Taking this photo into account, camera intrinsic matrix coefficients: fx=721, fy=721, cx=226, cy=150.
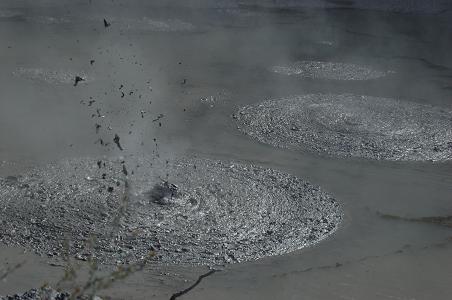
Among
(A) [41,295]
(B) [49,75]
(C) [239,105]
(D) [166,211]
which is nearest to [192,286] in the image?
(D) [166,211]

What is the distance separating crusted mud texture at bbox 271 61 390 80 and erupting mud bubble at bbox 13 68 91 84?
353 centimetres

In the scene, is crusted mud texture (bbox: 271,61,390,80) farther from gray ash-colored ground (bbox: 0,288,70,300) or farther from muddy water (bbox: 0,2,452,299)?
gray ash-colored ground (bbox: 0,288,70,300)

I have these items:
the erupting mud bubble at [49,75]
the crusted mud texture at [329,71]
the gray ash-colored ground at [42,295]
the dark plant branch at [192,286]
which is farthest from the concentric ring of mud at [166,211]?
the crusted mud texture at [329,71]

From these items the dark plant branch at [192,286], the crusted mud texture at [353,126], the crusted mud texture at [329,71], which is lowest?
the dark plant branch at [192,286]

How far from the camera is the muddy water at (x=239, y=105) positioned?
20.5 ft

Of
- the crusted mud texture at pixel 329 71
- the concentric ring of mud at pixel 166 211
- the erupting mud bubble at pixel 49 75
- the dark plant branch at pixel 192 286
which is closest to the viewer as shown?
the dark plant branch at pixel 192 286

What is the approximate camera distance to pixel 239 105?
1084cm

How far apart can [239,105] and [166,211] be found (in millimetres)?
4152

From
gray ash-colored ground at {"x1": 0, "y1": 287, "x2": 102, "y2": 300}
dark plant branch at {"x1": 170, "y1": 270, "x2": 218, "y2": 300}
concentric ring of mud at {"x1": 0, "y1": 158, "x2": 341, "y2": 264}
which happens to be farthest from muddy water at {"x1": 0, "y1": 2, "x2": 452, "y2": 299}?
gray ash-colored ground at {"x1": 0, "y1": 287, "x2": 102, "y2": 300}

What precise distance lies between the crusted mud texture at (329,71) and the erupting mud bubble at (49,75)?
3.53m

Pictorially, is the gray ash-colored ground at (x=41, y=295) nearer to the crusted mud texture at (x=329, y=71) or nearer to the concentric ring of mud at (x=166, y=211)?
the concentric ring of mud at (x=166, y=211)

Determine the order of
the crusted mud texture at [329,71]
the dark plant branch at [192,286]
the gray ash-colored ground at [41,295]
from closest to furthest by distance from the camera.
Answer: the gray ash-colored ground at [41,295]
the dark plant branch at [192,286]
the crusted mud texture at [329,71]

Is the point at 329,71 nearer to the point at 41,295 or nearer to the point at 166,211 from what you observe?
the point at 166,211

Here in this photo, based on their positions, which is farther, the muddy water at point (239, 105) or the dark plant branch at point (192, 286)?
the muddy water at point (239, 105)
